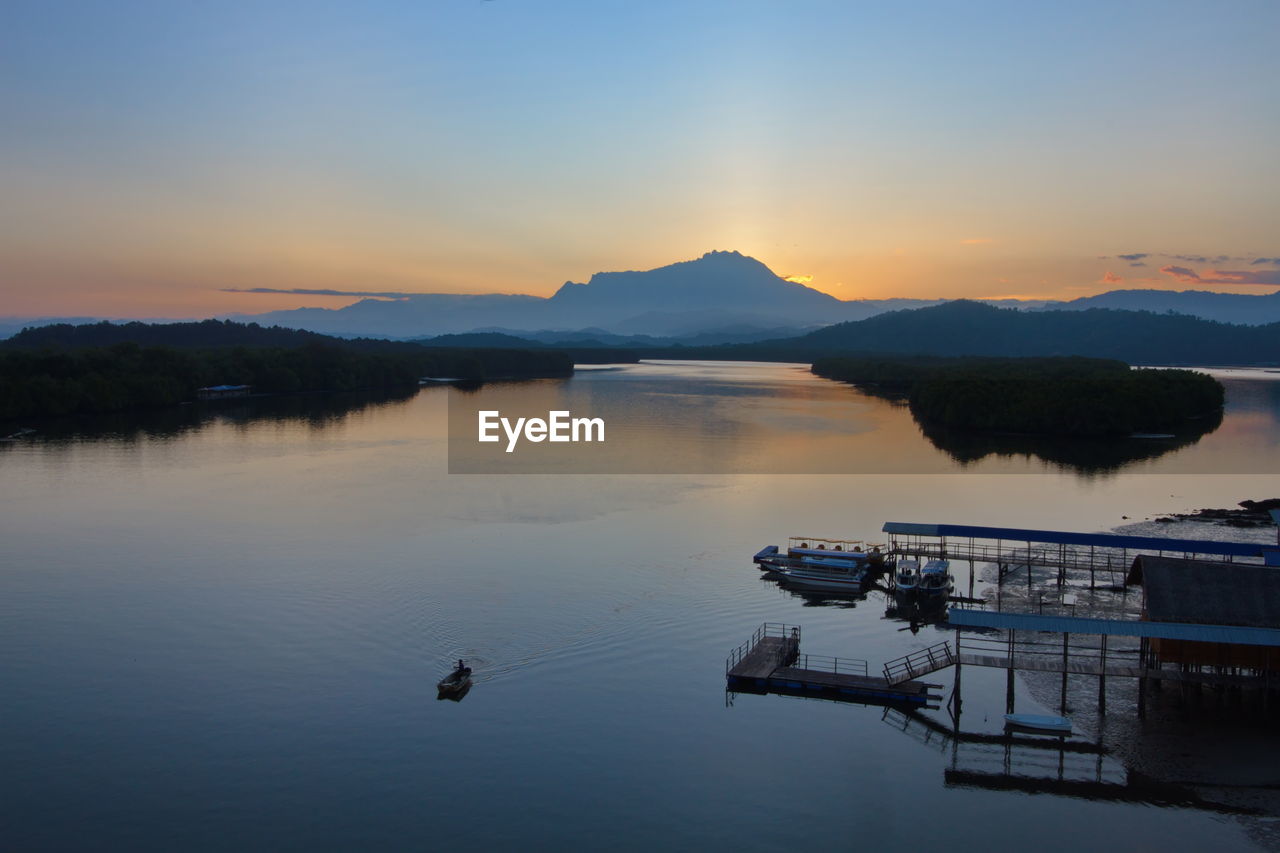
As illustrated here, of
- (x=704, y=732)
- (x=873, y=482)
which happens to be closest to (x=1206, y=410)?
(x=873, y=482)

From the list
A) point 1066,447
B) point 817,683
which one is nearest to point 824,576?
point 817,683

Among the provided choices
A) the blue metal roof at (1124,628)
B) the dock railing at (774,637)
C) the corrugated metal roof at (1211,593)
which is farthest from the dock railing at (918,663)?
the corrugated metal roof at (1211,593)

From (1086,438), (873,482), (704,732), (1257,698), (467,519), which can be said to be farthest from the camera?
(1086,438)

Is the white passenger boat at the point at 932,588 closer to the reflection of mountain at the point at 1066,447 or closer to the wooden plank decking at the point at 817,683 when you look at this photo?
the wooden plank decking at the point at 817,683

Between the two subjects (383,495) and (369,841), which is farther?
(383,495)

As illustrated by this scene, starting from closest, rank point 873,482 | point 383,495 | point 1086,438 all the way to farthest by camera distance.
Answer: point 383,495
point 873,482
point 1086,438

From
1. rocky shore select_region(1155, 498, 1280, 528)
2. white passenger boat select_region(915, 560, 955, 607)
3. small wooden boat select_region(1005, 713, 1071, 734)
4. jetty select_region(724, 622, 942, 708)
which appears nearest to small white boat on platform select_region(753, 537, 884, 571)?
white passenger boat select_region(915, 560, 955, 607)

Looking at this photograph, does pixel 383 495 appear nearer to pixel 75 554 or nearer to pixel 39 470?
pixel 75 554
